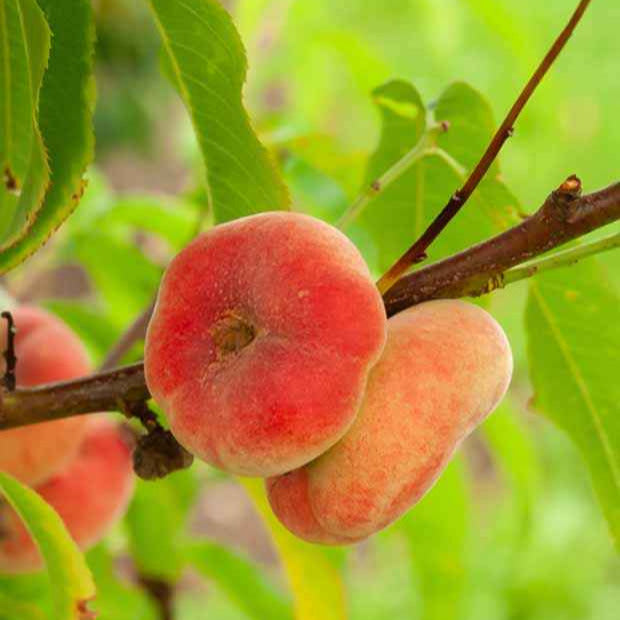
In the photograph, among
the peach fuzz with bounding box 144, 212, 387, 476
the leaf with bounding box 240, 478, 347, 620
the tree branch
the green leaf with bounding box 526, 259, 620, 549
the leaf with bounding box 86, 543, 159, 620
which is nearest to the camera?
the peach fuzz with bounding box 144, 212, 387, 476

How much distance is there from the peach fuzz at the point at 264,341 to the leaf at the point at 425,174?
0.73 feet

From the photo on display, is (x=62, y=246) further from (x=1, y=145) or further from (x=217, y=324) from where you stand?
(x=217, y=324)

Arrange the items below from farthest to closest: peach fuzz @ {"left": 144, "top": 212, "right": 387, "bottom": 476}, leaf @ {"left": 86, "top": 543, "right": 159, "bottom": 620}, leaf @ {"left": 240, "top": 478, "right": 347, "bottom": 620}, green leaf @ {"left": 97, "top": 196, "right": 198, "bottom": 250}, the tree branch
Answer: green leaf @ {"left": 97, "top": 196, "right": 198, "bottom": 250} → leaf @ {"left": 86, "top": 543, "right": 159, "bottom": 620} → leaf @ {"left": 240, "top": 478, "right": 347, "bottom": 620} → the tree branch → peach fuzz @ {"left": 144, "top": 212, "right": 387, "bottom": 476}

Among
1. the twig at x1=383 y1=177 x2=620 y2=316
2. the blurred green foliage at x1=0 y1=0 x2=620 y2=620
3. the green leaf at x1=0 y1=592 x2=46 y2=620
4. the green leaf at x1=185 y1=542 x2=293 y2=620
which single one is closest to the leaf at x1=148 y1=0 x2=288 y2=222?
the blurred green foliage at x1=0 y1=0 x2=620 y2=620

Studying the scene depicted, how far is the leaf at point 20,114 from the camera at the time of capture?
62 cm

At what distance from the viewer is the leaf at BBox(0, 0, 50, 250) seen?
2.03 feet

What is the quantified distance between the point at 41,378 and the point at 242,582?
1.56ft

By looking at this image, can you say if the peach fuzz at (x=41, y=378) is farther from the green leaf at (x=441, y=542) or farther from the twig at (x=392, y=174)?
the green leaf at (x=441, y=542)

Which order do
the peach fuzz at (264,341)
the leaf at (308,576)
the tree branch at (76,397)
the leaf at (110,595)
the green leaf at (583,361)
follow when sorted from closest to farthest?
the peach fuzz at (264,341), the tree branch at (76,397), the green leaf at (583,361), the leaf at (308,576), the leaf at (110,595)

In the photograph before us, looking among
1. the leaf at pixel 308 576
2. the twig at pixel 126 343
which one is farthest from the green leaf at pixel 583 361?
the twig at pixel 126 343

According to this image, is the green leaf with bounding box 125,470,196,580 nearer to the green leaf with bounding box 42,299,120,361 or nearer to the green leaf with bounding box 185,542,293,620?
the green leaf with bounding box 185,542,293,620

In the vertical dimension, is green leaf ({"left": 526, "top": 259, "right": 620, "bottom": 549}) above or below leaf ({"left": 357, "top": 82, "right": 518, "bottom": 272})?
below

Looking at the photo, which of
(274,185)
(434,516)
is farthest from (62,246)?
(274,185)

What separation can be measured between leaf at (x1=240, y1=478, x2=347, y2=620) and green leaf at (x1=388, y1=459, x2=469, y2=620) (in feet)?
0.89
